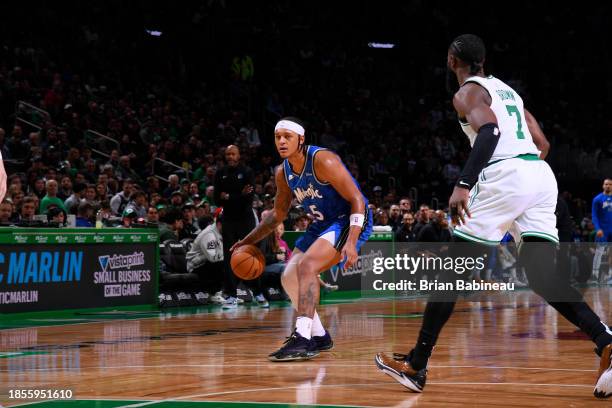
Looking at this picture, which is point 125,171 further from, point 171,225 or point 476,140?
point 476,140

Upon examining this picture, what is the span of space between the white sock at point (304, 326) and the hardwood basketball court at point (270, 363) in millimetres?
219

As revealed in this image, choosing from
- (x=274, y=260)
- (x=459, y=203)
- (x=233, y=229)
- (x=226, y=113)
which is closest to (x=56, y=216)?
(x=233, y=229)

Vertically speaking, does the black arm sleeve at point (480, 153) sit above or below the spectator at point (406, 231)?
above

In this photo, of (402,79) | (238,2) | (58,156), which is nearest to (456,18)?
(402,79)

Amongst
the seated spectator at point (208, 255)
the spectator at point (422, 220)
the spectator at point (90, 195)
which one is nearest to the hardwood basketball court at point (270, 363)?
the seated spectator at point (208, 255)

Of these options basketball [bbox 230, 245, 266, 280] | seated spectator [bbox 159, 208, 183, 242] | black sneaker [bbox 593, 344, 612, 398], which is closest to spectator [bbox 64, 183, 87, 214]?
seated spectator [bbox 159, 208, 183, 242]

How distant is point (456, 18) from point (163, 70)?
1390cm

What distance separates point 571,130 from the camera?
33.0 metres

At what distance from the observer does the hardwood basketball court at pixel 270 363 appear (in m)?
5.63

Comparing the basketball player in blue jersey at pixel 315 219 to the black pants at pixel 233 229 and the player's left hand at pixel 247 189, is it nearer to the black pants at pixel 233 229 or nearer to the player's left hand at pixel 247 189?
the player's left hand at pixel 247 189

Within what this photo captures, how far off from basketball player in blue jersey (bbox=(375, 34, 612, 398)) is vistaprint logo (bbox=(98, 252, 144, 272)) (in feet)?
25.7

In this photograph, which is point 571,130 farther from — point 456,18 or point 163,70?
point 163,70

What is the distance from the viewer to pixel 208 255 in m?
14.4

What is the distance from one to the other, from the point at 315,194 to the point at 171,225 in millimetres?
7371
